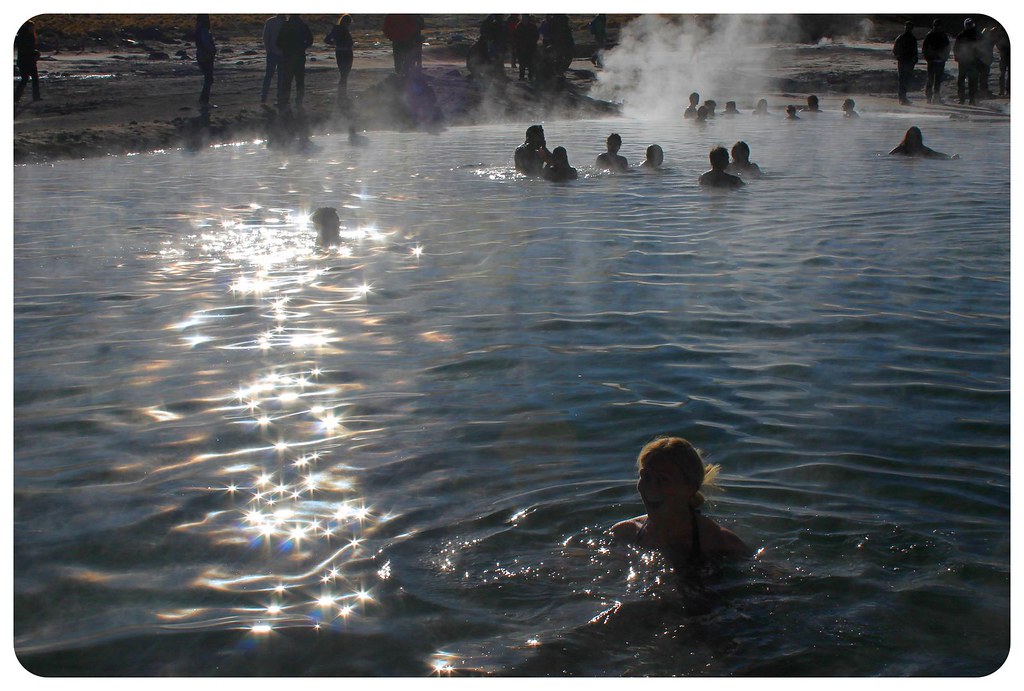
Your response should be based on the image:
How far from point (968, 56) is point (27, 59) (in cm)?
1736

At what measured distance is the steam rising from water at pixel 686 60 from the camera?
31316 mm

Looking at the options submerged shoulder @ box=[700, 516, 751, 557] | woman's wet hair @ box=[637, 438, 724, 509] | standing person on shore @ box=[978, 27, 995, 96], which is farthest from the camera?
standing person on shore @ box=[978, 27, 995, 96]

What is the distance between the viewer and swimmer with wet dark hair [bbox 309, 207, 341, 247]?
11.7 metres

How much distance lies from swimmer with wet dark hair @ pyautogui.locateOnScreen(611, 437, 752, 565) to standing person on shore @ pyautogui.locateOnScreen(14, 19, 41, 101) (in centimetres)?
1423

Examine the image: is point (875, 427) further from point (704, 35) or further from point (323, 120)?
point (704, 35)

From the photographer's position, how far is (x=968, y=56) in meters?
22.1

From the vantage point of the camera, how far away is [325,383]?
7.21m

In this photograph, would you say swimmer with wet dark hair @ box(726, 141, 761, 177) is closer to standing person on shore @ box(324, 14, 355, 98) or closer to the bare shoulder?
standing person on shore @ box(324, 14, 355, 98)

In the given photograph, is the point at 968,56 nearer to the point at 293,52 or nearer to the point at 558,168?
the point at 558,168

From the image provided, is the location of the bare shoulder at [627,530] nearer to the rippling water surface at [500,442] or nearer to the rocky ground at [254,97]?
the rippling water surface at [500,442]

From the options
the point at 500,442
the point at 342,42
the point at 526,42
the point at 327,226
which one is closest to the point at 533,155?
the point at 327,226

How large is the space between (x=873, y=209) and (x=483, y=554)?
978 centimetres

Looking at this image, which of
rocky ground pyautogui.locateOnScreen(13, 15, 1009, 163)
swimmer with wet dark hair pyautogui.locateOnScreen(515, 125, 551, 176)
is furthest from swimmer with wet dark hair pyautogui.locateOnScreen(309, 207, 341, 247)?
rocky ground pyautogui.locateOnScreen(13, 15, 1009, 163)

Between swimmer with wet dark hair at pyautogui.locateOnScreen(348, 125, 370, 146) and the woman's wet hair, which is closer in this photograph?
the woman's wet hair
